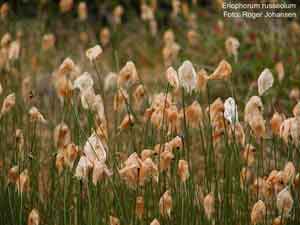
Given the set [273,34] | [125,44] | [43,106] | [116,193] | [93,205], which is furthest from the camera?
[125,44]

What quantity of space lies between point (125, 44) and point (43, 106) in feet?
5.77

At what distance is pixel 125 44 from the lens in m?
5.08

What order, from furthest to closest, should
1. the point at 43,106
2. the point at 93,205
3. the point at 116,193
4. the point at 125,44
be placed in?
1. the point at 125,44
2. the point at 43,106
3. the point at 93,205
4. the point at 116,193

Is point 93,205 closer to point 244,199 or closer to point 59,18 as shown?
point 244,199

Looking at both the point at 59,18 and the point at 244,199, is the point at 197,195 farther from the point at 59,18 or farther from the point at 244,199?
the point at 59,18

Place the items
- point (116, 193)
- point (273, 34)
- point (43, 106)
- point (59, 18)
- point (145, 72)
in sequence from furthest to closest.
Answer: point (59, 18) < point (145, 72) < point (273, 34) < point (43, 106) < point (116, 193)

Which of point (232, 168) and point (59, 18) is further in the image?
point (59, 18)

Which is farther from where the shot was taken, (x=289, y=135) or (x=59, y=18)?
(x=59, y=18)

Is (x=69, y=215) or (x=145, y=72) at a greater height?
(x=145, y=72)

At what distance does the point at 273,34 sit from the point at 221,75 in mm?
2577

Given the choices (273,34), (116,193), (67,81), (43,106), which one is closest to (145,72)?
(273,34)

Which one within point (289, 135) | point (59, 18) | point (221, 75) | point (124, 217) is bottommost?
point (124, 217)

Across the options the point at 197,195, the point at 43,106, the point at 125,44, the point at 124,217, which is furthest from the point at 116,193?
the point at 125,44

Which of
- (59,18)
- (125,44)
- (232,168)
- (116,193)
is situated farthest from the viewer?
(59,18)
